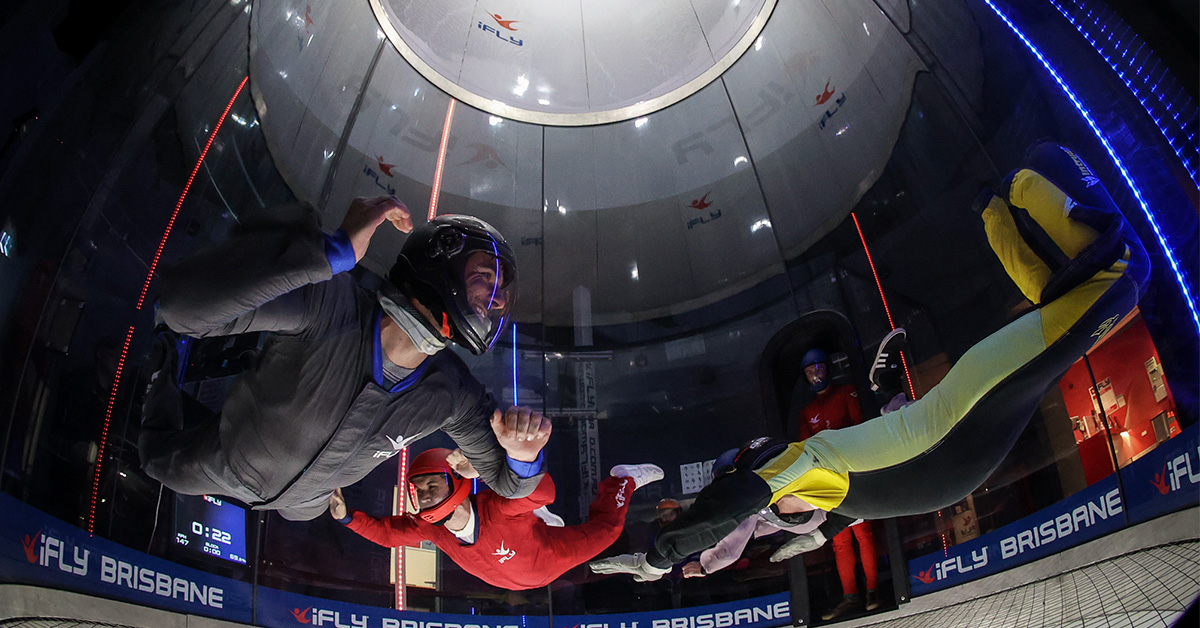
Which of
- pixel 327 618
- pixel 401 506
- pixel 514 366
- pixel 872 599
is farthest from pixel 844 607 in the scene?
pixel 327 618

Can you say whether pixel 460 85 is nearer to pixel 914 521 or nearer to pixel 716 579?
pixel 716 579

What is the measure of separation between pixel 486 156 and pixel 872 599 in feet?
4.30

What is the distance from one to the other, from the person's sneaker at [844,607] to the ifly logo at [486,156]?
1238 millimetres

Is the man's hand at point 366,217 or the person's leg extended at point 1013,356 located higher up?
the man's hand at point 366,217

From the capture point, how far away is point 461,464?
1.65 metres

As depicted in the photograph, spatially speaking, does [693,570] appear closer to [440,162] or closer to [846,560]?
[846,560]

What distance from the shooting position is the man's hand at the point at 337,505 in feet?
5.06

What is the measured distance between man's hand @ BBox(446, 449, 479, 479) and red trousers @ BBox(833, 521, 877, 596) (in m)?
0.80

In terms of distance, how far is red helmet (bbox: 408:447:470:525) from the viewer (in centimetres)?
164

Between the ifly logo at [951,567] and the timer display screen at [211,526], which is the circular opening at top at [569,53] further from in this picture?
the ifly logo at [951,567]

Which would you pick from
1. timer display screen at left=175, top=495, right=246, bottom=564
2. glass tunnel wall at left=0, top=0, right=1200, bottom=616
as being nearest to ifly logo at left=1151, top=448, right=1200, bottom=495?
glass tunnel wall at left=0, top=0, right=1200, bottom=616

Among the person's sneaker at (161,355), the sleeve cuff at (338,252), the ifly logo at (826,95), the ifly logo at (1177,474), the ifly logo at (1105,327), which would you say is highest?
the ifly logo at (826,95)

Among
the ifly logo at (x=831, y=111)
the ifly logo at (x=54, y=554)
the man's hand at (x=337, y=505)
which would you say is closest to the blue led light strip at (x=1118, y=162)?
the ifly logo at (x=831, y=111)

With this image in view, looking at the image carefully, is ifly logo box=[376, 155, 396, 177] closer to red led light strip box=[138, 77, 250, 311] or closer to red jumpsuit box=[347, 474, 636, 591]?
red led light strip box=[138, 77, 250, 311]
